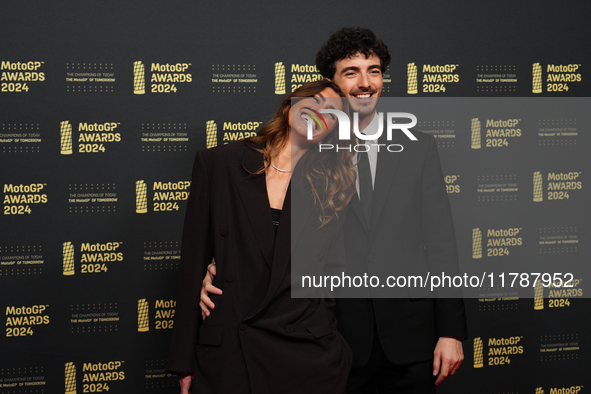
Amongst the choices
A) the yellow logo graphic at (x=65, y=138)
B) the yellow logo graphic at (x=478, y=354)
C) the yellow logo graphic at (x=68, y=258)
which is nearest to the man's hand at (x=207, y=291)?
the yellow logo graphic at (x=68, y=258)

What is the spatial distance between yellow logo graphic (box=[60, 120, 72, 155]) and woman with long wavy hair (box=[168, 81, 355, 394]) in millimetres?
1246

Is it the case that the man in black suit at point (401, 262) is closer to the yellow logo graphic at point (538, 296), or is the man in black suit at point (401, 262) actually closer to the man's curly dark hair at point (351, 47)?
the man's curly dark hair at point (351, 47)

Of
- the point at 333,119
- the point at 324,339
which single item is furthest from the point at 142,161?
the point at 324,339

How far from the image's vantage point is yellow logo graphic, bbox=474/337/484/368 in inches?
105

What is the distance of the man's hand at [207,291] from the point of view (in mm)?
1381

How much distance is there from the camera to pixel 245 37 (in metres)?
2.44

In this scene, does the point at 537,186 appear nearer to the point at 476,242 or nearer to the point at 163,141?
the point at 476,242

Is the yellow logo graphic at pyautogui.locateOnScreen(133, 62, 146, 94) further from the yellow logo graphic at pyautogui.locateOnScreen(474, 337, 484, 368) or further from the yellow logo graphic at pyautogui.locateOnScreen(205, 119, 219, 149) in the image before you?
the yellow logo graphic at pyautogui.locateOnScreen(474, 337, 484, 368)

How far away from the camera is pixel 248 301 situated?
1.37 m

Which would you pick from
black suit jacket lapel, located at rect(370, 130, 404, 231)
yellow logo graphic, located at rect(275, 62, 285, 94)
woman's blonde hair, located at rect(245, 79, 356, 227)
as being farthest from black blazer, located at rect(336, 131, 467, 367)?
yellow logo graphic, located at rect(275, 62, 285, 94)

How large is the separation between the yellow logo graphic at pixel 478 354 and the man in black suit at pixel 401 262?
3.78ft

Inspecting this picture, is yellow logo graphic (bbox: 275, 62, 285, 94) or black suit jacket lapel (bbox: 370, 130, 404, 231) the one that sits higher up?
yellow logo graphic (bbox: 275, 62, 285, 94)

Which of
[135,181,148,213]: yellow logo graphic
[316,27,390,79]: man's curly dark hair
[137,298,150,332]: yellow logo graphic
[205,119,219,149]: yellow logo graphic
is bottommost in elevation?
[137,298,150,332]: yellow logo graphic

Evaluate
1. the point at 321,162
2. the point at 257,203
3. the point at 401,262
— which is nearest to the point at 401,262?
the point at 401,262
